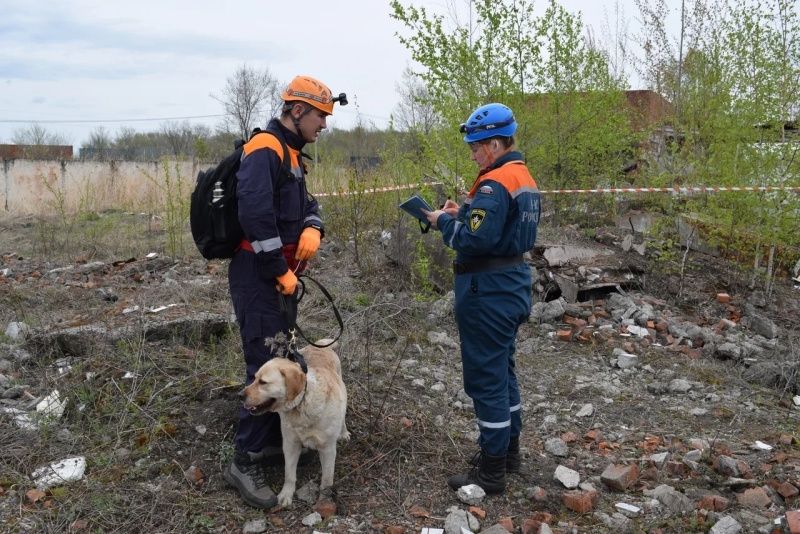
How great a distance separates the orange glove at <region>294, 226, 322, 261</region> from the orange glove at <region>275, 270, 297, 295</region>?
205mm

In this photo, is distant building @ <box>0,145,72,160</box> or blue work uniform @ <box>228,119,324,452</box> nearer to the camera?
blue work uniform @ <box>228,119,324,452</box>

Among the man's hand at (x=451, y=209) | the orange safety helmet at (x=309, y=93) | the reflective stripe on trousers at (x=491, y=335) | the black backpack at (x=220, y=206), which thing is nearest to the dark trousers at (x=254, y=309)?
the black backpack at (x=220, y=206)

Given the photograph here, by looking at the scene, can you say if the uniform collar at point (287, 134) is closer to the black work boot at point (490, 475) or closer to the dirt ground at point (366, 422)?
the dirt ground at point (366, 422)

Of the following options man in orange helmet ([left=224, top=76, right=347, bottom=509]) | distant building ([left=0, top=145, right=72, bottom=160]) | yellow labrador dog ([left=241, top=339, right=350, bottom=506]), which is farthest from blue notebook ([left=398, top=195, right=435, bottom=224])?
distant building ([left=0, top=145, right=72, bottom=160])

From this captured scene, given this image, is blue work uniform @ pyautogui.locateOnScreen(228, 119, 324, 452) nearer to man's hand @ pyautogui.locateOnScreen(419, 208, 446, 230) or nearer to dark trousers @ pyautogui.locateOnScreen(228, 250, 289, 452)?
dark trousers @ pyautogui.locateOnScreen(228, 250, 289, 452)

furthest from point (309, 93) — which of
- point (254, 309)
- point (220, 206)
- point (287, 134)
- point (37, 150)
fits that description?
point (37, 150)

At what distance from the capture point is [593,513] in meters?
3.52

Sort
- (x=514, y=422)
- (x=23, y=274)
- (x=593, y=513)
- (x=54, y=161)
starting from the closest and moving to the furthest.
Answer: (x=593, y=513)
(x=514, y=422)
(x=23, y=274)
(x=54, y=161)

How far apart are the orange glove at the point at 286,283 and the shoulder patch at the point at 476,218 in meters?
1.01

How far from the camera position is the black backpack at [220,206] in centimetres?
342

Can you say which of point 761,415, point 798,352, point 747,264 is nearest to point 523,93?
point 747,264

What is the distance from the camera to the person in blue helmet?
346 cm

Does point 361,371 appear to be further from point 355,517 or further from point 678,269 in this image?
point 678,269

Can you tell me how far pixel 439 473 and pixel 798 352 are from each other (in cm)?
404
